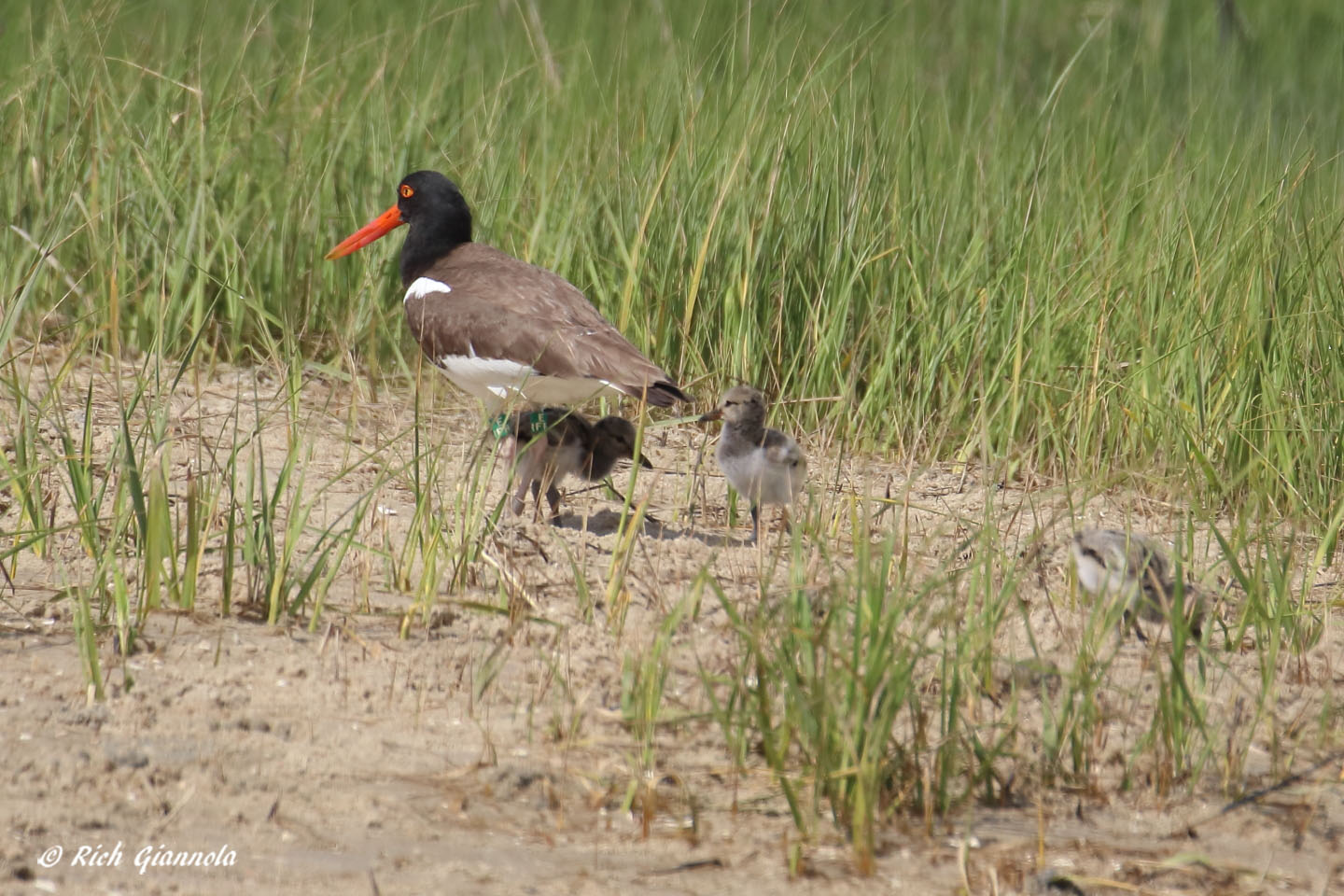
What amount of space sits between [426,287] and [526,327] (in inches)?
27.4

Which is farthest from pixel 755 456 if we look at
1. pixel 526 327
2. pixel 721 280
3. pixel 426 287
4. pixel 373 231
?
pixel 373 231

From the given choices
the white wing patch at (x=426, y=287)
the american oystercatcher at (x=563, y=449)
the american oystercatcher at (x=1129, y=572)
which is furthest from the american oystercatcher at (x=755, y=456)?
the white wing patch at (x=426, y=287)

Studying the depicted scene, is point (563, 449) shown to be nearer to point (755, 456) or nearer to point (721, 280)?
point (755, 456)

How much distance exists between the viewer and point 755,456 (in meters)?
5.18

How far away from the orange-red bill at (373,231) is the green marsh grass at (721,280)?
219 millimetres

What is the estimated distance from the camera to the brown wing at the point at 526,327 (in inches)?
214

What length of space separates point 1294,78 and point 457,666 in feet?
29.0

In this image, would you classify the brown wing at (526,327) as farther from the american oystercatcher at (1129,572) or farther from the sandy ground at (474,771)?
the american oystercatcher at (1129,572)

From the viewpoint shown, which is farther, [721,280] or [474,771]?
[721,280]

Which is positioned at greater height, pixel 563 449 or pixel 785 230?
pixel 785 230

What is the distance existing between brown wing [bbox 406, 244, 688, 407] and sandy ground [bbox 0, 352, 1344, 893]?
3.64 feet

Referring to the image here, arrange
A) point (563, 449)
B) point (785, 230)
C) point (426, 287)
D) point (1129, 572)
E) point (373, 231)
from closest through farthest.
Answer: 1. point (1129, 572)
2. point (563, 449)
3. point (426, 287)
4. point (785, 230)
5. point (373, 231)

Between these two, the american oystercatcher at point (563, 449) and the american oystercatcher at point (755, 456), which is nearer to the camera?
the american oystercatcher at point (755, 456)

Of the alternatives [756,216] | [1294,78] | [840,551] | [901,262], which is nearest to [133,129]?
[756,216]
